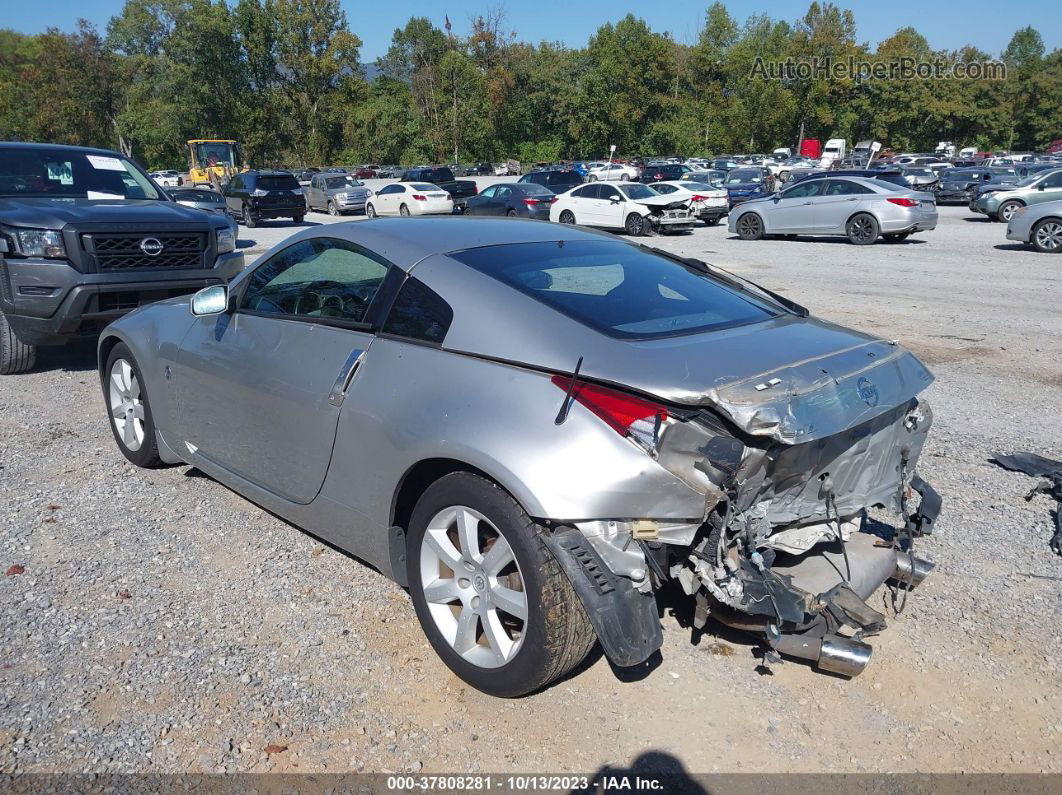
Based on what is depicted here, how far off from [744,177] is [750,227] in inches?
433

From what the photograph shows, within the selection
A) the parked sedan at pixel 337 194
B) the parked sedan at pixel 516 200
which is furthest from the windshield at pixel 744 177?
the parked sedan at pixel 337 194

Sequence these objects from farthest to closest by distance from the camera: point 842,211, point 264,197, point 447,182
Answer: point 447,182 < point 264,197 < point 842,211

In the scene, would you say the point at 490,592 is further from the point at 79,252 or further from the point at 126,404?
the point at 79,252

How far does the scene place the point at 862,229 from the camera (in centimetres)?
1981

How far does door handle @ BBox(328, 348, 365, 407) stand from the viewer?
3.32 metres

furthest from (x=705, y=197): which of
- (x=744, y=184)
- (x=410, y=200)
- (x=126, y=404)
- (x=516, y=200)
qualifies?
(x=126, y=404)

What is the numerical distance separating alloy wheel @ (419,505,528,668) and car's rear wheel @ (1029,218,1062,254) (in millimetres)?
18393

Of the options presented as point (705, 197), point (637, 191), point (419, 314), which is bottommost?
point (705, 197)

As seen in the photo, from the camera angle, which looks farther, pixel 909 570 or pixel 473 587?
pixel 909 570

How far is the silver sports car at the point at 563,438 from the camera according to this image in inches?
102

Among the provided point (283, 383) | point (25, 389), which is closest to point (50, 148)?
point (25, 389)

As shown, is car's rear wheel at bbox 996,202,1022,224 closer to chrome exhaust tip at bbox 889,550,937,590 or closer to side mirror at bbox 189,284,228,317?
chrome exhaust tip at bbox 889,550,937,590

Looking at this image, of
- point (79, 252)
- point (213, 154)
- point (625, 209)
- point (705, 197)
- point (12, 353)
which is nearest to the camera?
point (79, 252)

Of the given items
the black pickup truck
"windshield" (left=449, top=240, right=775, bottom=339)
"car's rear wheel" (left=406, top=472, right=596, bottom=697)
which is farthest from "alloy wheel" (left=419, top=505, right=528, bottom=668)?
the black pickup truck
